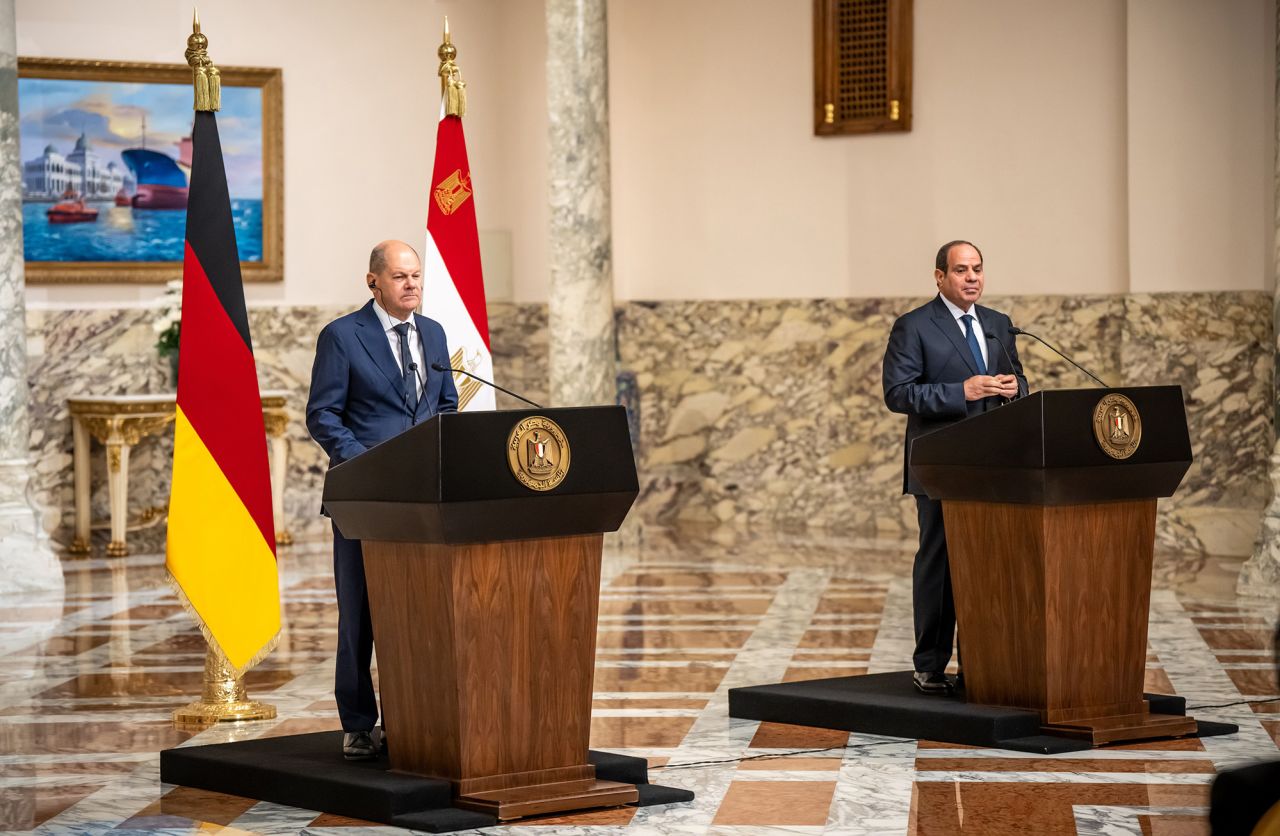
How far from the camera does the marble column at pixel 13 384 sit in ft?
28.9

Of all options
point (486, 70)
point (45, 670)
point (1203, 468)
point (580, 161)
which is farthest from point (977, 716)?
point (486, 70)

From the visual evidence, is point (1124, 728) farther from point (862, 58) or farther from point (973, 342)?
point (862, 58)

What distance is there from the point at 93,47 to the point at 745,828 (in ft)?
27.7

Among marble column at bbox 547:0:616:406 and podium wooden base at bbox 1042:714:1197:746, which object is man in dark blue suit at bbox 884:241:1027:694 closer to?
podium wooden base at bbox 1042:714:1197:746

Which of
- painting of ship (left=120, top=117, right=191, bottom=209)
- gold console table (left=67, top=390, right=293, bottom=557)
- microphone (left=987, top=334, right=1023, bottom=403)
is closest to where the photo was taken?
microphone (left=987, top=334, right=1023, bottom=403)

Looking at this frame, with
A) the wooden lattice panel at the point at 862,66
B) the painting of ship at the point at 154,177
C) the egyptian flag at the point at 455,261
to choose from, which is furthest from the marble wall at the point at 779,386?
the egyptian flag at the point at 455,261

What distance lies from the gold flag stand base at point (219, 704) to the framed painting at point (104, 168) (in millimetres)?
5757

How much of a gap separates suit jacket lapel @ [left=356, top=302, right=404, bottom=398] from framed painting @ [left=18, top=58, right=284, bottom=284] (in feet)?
21.7

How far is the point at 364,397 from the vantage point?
4754mm

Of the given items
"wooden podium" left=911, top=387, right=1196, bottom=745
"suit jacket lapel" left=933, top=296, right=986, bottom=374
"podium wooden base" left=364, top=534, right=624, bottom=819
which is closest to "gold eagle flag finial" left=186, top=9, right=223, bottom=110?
"podium wooden base" left=364, top=534, right=624, bottom=819

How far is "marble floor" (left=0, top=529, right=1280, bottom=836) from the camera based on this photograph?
14.0ft

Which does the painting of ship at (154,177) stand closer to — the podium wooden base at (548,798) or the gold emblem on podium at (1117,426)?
the gold emblem on podium at (1117,426)

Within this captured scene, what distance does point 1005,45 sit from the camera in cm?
1098

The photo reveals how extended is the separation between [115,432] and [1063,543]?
6.80 meters
